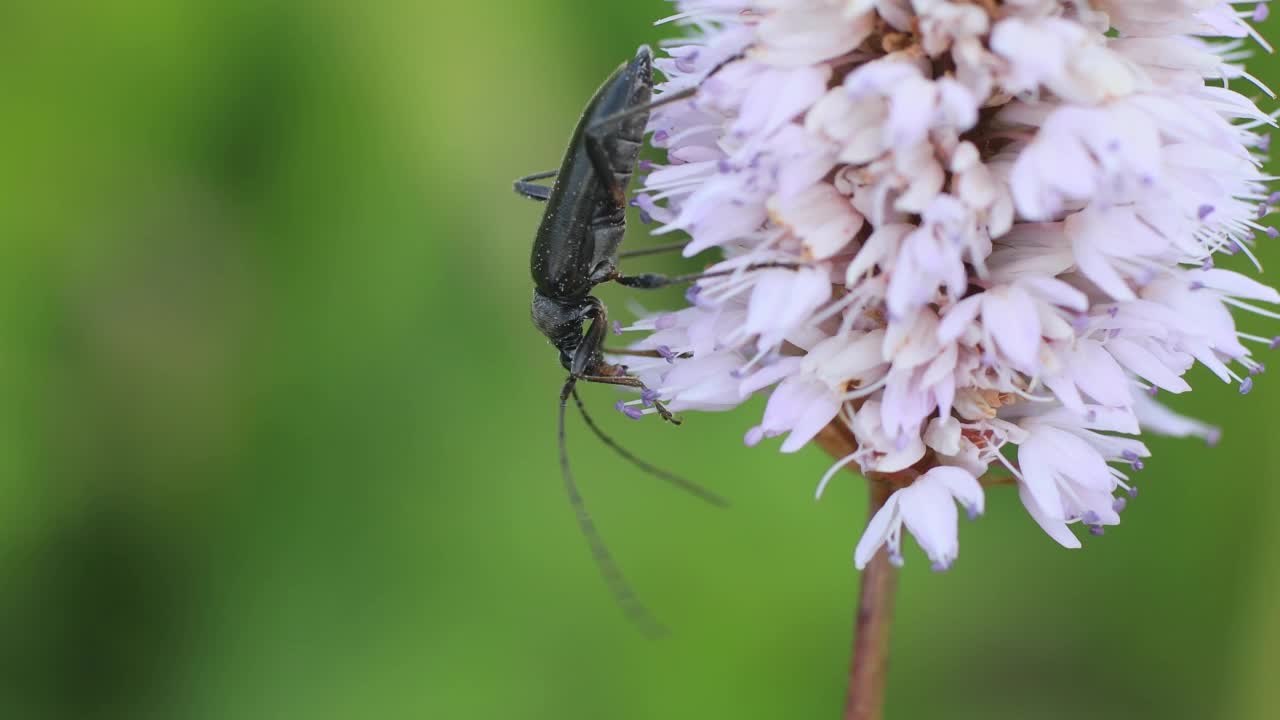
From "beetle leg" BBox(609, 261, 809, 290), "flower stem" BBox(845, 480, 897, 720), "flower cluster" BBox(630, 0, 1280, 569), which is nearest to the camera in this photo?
"flower cluster" BBox(630, 0, 1280, 569)

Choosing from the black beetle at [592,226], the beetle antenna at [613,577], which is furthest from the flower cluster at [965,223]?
the beetle antenna at [613,577]

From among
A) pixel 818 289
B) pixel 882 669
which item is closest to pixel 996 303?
pixel 818 289

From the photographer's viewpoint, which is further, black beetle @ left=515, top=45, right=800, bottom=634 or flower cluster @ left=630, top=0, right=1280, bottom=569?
black beetle @ left=515, top=45, right=800, bottom=634

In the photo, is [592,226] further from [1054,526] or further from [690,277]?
[1054,526]

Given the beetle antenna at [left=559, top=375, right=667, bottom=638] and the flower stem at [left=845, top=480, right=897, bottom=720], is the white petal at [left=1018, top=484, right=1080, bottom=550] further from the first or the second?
the beetle antenna at [left=559, top=375, right=667, bottom=638]

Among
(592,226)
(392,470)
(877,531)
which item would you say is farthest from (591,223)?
(392,470)

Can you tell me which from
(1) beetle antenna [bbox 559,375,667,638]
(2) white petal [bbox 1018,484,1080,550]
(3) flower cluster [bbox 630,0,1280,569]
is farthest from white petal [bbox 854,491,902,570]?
(1) beetle antenna [bbox 559,375,667,638]
